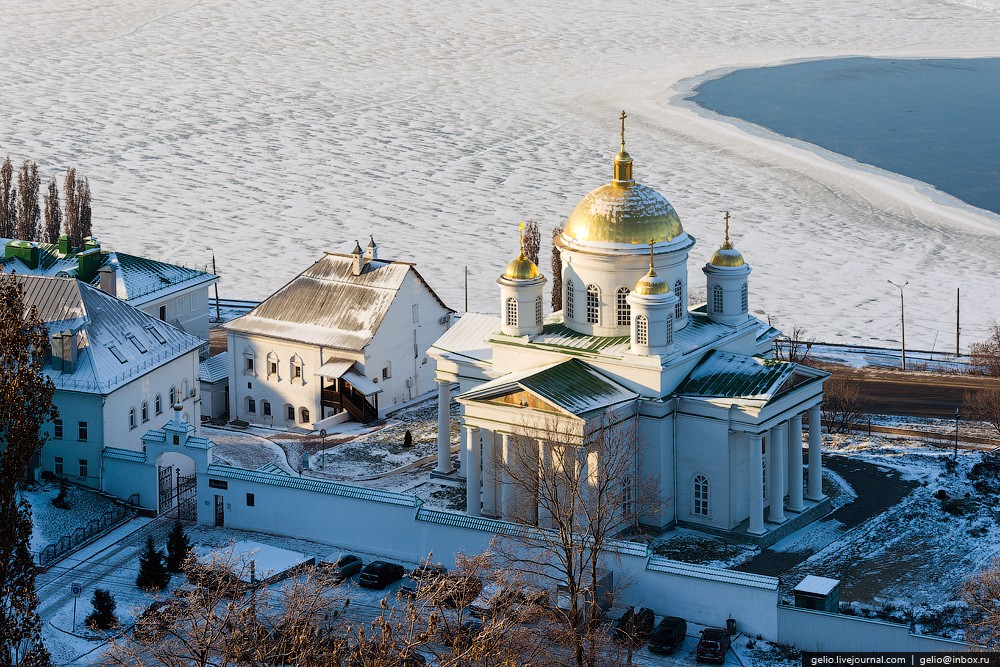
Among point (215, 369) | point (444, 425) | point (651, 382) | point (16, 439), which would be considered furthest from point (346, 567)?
point (215, 369)

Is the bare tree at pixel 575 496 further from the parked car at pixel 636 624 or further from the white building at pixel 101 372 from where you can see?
the white building at pixel 101 372

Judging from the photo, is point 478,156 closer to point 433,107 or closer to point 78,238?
point 433,107

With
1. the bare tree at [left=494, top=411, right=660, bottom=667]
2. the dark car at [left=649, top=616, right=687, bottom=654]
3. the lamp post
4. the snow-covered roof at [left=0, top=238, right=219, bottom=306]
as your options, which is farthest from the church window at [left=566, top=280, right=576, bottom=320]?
the lamp post

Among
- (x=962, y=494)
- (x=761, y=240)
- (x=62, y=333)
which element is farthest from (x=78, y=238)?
(x=962, y=494)

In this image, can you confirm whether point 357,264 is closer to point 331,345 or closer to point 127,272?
point 331,345

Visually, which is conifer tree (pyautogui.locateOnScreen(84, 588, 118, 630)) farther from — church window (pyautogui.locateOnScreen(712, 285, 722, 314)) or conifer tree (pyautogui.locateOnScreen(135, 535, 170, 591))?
church window (pyautogui.locateOnScreen(712, 285, 722, 314))

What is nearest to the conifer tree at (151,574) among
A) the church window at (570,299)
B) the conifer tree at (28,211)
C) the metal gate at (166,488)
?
the metal gate at (166,488)
